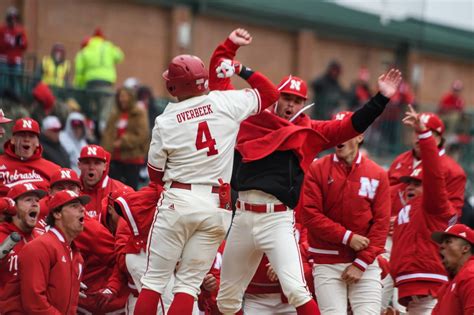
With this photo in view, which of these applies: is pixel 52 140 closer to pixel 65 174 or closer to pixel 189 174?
pixel 65 174

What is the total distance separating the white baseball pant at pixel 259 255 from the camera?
802 centimetres

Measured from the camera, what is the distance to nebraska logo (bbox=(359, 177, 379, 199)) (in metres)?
9.16

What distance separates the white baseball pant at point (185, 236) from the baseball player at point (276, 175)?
0.38 meters

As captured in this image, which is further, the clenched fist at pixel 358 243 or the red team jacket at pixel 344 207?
the red team jacket at pixel 344 207

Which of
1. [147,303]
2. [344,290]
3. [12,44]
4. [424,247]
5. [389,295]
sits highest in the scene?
[12,44]

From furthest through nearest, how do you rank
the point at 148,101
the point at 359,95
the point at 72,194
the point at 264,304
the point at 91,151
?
the point at 359,95 < the point at 148,101 < the point at 91,151 < the point at 264,304 < the point at 72,194

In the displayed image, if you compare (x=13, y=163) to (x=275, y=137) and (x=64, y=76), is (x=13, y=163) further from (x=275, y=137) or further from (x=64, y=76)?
(x=64, y=76)

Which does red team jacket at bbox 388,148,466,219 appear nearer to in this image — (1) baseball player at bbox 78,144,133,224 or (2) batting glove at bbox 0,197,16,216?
(1) baseball player at bbox 78,144,133,224

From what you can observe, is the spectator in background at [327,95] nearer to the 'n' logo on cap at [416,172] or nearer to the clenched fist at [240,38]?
the 'n' logo on cap at [416,172]

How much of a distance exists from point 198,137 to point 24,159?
10.2 ft

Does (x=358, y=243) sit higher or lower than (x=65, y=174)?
lower

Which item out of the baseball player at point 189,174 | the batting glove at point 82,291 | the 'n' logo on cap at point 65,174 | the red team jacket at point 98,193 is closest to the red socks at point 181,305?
the baseball player at point 189,174

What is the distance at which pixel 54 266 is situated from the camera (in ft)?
28.3

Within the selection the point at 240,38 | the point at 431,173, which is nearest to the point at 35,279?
the point at 240,38
